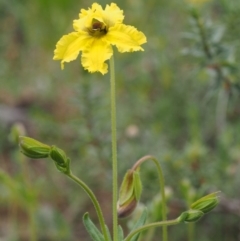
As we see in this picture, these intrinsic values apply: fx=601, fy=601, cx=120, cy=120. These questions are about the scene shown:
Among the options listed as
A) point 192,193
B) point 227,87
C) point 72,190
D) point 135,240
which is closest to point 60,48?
point 135,240

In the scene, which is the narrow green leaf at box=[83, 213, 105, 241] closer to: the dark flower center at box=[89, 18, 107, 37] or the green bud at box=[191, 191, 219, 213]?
the green bud at box=[191, 191, 219, 213]

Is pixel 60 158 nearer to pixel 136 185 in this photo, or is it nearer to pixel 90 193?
pixel 90 193

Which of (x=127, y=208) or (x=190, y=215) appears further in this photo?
(x=127, y=208)

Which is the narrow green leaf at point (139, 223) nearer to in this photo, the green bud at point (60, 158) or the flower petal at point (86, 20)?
the green bud at point (60, 158)

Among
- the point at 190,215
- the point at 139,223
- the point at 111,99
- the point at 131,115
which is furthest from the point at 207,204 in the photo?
the point at 131,115

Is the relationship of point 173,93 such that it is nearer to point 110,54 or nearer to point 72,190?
point 72,190

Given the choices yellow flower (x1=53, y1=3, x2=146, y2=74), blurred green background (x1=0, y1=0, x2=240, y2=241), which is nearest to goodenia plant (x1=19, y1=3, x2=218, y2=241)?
yellow flower (x1=53, y1=3, x2=146, y2=74)
